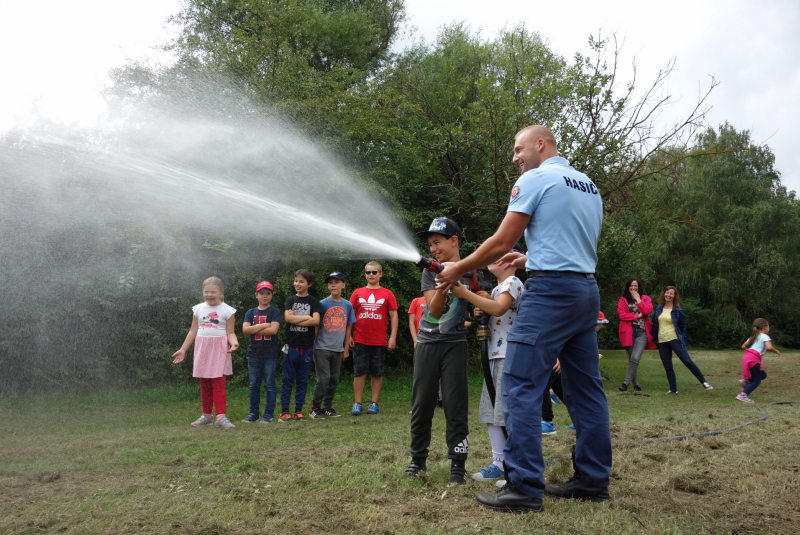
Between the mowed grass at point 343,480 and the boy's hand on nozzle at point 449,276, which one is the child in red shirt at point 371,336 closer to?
the mowed grass at point 343,480

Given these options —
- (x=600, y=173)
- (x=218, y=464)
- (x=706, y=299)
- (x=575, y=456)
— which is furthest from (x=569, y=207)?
(x=706, y=299)

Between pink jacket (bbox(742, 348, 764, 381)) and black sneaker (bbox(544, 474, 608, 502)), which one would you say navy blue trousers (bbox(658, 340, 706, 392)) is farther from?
black sneaker (bbox(544, 474, 608, 502))

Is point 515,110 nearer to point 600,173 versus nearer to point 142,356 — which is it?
point 600,173

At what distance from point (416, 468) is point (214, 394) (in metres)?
4.01

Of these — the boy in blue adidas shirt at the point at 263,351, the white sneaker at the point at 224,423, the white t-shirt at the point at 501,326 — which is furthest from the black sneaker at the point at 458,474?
the boy in blue adidas shirt at the point at 263,351

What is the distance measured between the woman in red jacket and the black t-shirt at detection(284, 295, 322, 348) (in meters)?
6.93

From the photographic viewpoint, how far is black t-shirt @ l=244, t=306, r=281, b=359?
7.84m

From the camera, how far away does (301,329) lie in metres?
8.05

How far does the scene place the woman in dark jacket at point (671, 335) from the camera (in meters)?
11.4

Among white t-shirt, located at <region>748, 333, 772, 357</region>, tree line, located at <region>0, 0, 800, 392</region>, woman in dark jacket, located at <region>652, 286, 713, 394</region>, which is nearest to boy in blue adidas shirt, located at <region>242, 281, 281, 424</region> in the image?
tree line, located at <region>0, 0, 800, 392</region>

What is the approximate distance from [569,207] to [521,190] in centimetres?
32

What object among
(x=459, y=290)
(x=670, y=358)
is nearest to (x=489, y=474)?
(x=459, y=290)

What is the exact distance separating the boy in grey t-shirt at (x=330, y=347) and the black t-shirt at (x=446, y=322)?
4.19m

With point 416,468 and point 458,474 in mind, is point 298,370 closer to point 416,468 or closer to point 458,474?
point 416,468
